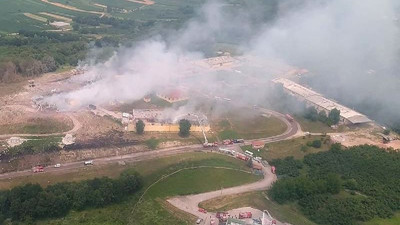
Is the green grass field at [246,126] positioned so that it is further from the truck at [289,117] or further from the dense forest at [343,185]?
the dense forest at [343,185]

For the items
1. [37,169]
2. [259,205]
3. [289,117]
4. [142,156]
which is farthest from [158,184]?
[289,117]

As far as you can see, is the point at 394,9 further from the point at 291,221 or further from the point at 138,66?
the point at 291,221

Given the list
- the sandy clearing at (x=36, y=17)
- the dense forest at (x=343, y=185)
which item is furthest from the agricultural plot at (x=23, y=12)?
the dense forest at (x=343, y=185)

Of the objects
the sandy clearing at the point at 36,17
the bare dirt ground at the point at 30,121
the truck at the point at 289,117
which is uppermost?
the sandy clearing at the point at 36,17

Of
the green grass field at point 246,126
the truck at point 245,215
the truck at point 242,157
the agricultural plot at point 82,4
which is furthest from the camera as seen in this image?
the agricultural plot at point 82,4

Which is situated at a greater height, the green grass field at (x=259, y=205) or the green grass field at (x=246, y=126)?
the green grass field at (x=246, y=126)

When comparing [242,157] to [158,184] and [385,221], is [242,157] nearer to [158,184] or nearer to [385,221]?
[158,184]
